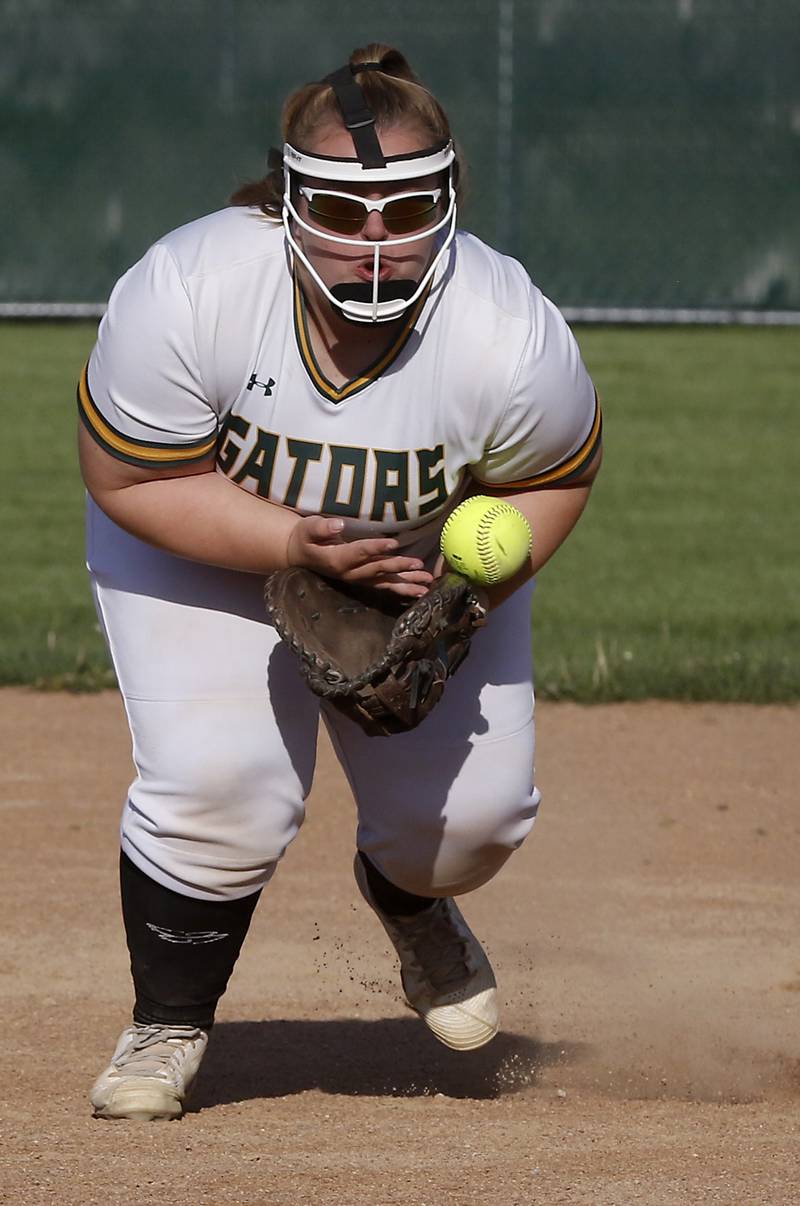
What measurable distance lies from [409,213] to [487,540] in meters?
0.51

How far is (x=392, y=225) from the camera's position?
9.46 ft

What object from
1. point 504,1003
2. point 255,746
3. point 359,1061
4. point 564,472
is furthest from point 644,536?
point 255,746

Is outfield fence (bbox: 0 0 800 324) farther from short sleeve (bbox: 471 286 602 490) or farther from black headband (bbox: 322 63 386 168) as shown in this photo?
black headband (bbox: 322 63 386 168)

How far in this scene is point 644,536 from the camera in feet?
27.7

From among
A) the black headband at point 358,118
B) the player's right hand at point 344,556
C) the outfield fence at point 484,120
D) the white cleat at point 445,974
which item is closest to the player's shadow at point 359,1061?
the white cleat at point 445,974

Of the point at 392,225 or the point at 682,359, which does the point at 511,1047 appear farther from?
the point at 682,359

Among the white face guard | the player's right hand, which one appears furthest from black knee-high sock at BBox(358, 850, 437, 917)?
the white face guard

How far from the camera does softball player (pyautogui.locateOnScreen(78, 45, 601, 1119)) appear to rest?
2900 millimetres

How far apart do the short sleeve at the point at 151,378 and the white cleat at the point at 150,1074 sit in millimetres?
942

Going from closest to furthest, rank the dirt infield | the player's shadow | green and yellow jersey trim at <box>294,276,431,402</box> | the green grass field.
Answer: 1. the dirt infield
2. green and yellow jersey trim at <box>294,276,431,402</box>
3. the player's shadow
4. the green grass field

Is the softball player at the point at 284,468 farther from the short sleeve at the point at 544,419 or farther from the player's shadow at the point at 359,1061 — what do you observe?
the player's shadow at the point at 359,1061

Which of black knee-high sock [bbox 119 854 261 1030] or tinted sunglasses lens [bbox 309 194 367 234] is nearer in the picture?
tinted sunglasses lens [bbox 309 194 367 234]

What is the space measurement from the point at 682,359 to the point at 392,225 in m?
10.1

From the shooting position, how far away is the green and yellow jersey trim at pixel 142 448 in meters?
2.96
